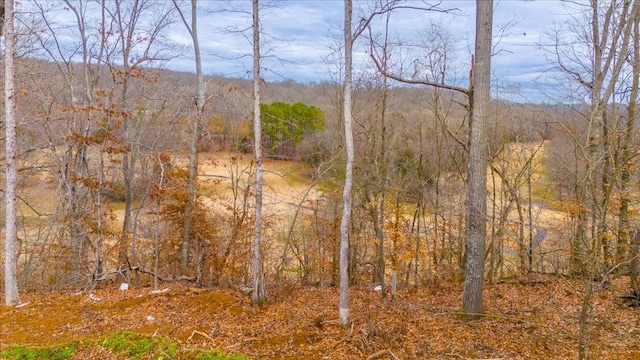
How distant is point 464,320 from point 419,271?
7461 mm

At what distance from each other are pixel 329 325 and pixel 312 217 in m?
7.34

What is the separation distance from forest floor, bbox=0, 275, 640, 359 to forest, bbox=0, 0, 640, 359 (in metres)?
0.05

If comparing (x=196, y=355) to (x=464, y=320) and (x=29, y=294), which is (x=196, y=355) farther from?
(x=29, y=294)

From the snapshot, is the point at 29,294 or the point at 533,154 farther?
the point at 533,154

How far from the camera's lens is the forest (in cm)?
657

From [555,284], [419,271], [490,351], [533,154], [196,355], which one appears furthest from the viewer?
[419,271]

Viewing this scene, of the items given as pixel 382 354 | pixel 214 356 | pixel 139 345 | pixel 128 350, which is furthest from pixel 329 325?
pixel 128 350

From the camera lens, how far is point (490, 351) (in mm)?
6039

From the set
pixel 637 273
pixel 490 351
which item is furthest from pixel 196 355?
pixel 637 273

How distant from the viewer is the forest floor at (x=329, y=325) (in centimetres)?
608

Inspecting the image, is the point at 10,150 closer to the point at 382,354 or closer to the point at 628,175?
the point at 382,354

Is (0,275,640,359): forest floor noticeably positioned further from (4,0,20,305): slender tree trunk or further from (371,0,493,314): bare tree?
(371,0,493,314): bare tree

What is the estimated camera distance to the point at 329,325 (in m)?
6.87

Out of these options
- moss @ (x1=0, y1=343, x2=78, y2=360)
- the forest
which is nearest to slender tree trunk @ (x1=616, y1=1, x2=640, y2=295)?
the forest
